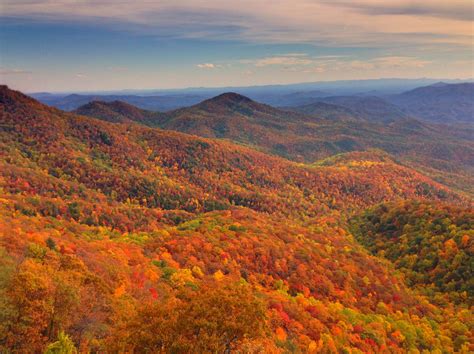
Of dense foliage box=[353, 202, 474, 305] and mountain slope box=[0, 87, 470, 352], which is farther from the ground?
mountain slope box=[0, 87, 470, 352]

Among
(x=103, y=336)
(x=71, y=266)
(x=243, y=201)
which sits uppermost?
(x=71, y=266)

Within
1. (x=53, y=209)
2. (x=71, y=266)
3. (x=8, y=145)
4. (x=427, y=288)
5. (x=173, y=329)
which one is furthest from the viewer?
(x=8, y=145)

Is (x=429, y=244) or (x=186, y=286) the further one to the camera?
(x=429, y=244)

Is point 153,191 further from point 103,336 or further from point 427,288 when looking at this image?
point 103,336

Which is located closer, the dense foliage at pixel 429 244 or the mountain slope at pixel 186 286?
the mountain slope at pixel 186 286

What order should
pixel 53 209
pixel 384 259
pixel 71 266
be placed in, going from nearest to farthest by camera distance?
pixel 71 266 < pixel 53 209 < pixel 384 259

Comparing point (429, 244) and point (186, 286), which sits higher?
point (186, 286)

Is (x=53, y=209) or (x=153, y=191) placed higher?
(x=53, y=209)

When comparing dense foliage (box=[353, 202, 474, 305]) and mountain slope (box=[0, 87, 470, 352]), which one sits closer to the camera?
mountain slope (box=[0, 87, 470, 352])

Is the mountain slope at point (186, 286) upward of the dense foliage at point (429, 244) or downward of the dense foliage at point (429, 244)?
upward

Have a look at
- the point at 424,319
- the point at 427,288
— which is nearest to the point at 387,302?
the point at 424,319

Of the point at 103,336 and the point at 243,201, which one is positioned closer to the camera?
the point at 103,336
